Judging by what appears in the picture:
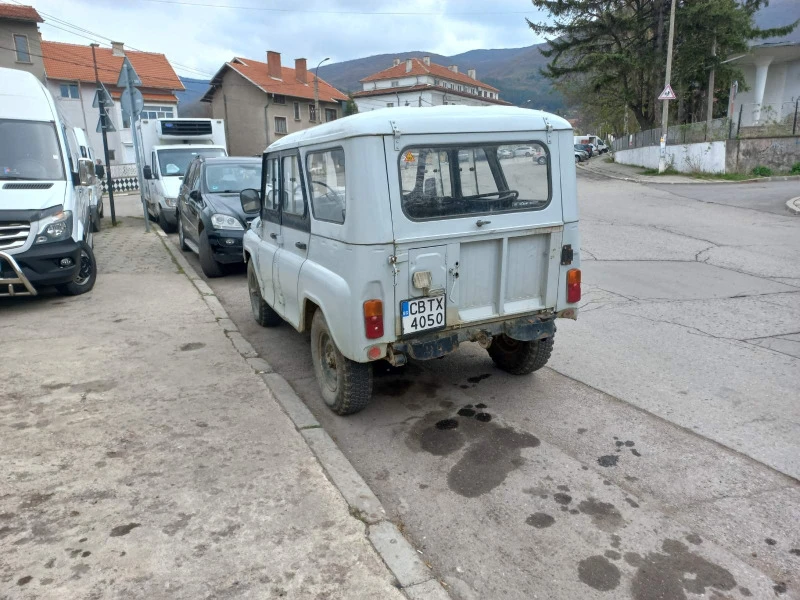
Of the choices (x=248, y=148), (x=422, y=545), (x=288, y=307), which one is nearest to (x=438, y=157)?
(x=288, y=307)

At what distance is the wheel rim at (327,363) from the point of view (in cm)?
446

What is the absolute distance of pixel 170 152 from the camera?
14.2 m

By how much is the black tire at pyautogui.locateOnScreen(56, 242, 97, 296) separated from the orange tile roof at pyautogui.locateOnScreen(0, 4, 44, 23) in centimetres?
4274

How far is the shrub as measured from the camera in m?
22.2

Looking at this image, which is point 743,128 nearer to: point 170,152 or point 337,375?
point 170,152

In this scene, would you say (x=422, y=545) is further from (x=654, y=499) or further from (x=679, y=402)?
(x=679, y=402)

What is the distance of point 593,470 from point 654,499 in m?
0.40

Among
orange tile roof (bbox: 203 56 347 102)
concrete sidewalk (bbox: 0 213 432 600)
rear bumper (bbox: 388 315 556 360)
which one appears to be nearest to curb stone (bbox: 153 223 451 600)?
concrete sidewalk (bbox: 0 213 432 600)

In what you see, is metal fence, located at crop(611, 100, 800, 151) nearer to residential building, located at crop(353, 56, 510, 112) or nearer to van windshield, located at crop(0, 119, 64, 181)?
van windshield, located at crop(0, 119, 64, 181)

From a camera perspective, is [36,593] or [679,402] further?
[679,402]

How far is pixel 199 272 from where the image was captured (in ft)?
31.7

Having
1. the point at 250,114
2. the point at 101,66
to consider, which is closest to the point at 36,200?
the point at 250,114

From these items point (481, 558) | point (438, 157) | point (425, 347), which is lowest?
point (481, 558)

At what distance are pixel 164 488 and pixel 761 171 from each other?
25.4m
